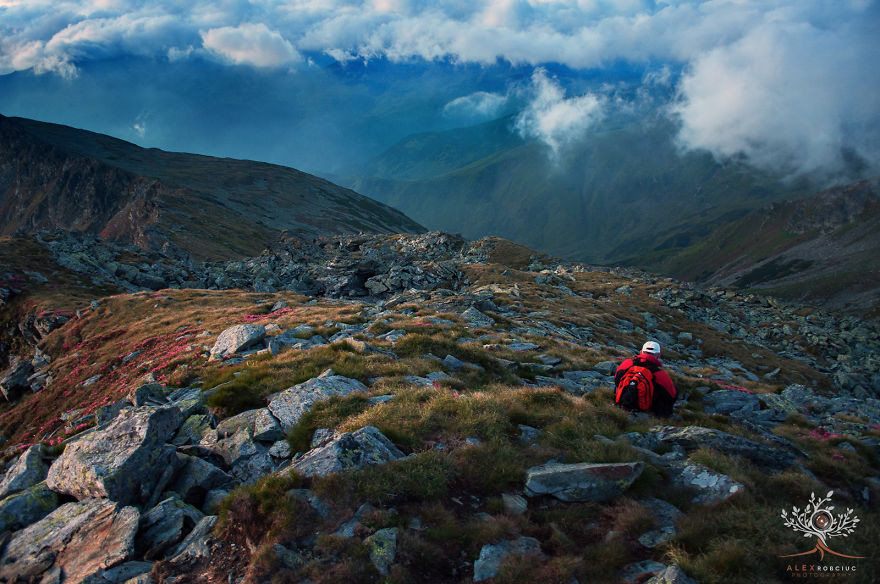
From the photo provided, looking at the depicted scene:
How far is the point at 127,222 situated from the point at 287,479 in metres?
221

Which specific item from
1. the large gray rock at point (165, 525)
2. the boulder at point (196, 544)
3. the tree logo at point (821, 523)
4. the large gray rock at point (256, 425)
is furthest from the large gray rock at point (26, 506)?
the tree logo at point (821, 523)

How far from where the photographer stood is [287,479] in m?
8.73

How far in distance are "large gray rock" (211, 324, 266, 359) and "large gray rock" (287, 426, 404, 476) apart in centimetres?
1261

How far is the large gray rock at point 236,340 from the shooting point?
68.1ft

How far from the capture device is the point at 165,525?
867 centimetres

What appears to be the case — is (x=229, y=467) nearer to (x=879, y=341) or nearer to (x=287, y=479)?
(x=287, y=479)

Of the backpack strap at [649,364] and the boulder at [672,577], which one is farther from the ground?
the backpack strap at [649,364]

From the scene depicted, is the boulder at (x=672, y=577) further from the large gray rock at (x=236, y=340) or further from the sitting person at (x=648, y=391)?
the large gray rock at (x=236, y=340)

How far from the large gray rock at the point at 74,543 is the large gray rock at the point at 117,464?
0.39 metres

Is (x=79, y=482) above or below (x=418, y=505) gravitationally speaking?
below

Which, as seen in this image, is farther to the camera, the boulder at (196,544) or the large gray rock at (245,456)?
the large gray rock at (245,456)

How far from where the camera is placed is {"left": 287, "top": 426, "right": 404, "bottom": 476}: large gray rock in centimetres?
920

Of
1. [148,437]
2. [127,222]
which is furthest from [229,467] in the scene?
[127,222]

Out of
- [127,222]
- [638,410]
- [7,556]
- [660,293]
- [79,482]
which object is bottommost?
[7,556]
